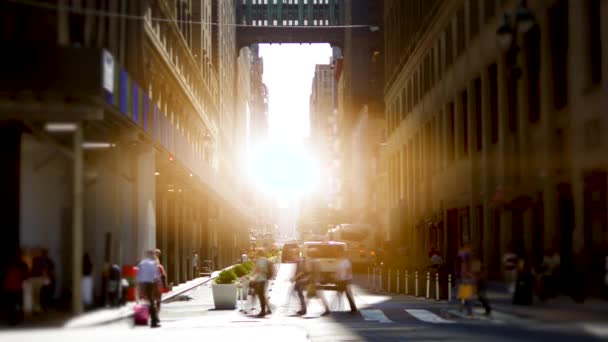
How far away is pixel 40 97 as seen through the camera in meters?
16.9

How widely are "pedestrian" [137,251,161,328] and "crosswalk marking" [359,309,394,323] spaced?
6024 millimetres

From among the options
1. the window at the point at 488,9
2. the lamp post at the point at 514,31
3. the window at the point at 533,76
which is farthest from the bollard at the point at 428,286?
the window at the point at 488,9

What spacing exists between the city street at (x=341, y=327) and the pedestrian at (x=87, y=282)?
643mm

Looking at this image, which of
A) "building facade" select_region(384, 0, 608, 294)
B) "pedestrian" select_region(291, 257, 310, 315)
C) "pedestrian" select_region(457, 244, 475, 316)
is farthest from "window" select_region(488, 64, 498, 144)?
"pedestrian" select_region(457, 244, 475, 316)

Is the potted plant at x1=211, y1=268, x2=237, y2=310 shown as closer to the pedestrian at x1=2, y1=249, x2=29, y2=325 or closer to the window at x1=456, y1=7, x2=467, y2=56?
the pedestrian at x1=2, y1=249, x2=29, y2=325

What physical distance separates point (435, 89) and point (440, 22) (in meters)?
4.44

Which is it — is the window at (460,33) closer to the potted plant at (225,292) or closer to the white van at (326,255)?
the white van at (326,255)

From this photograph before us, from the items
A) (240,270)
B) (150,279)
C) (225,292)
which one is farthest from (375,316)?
(240,270)

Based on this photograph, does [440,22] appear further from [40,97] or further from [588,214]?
[40,97]

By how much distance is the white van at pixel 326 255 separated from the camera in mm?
42031

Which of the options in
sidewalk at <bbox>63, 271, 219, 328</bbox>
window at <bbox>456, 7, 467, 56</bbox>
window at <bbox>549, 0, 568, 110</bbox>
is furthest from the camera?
window at <bbox>456, 7, 467, 56</bbox>

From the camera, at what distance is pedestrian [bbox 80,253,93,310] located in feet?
59.7

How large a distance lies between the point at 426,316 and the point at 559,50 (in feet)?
43.8

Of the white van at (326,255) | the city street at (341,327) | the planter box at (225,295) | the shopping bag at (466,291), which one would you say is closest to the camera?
the city street at (341,327)
